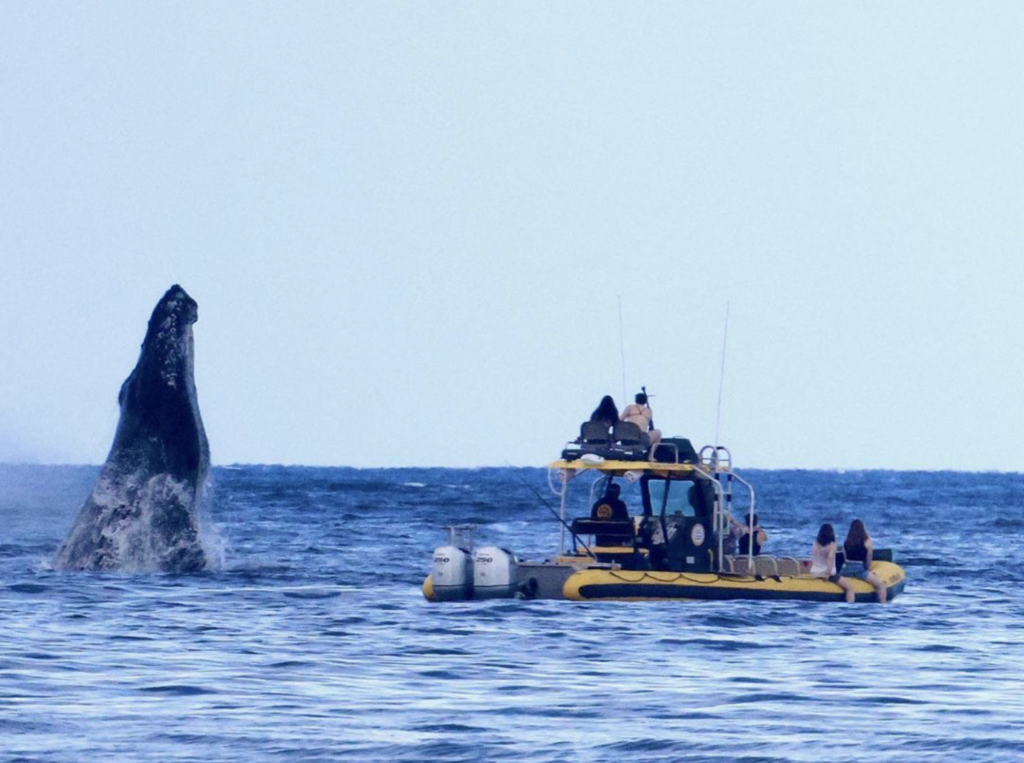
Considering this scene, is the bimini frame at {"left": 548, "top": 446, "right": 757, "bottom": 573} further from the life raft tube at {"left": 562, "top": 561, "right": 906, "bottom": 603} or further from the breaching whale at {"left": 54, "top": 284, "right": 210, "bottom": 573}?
the breaching whale at {"left": 54, "top": 284, "right": 210, "bottom": 573}

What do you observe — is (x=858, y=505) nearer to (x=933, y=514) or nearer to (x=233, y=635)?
(x=933, y=514)

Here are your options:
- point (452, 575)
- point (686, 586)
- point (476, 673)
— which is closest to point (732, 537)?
point (686, 586)

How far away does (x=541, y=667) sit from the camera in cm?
1833

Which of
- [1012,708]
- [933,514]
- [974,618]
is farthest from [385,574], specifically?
[933,514]

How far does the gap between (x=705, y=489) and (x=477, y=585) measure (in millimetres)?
3207

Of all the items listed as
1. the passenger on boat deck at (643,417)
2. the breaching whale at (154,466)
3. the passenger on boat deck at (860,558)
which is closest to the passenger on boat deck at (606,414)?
the passenger on boat deck at (643,417)

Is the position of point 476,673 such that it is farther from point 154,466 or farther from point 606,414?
point 154,466

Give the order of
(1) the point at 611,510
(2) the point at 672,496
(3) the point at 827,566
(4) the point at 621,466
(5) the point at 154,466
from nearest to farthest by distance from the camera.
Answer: (4) the point at 621,466 < (2) the point at 672,496 < (1) the point at 611,510 < (3) the point at 827,566 < (5) the point at 154,466

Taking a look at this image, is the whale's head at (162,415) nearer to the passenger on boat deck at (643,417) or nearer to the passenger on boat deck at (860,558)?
the passenger on boat deck at (643,417)

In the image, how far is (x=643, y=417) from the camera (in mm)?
25438

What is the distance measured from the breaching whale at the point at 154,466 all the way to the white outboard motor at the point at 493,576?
4778 millimetres

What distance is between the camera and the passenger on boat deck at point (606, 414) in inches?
982

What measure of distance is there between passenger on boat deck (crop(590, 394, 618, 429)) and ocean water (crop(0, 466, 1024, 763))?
235 centimetres

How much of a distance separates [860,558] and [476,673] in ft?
32.2
